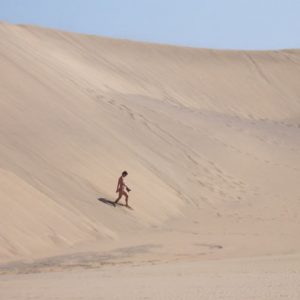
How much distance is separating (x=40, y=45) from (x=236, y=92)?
34.7ft

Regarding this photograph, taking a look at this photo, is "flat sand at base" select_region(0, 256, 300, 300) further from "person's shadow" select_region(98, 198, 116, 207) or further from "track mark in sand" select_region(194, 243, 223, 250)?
"person's shadow" select_region(98, 198, 116, 207)

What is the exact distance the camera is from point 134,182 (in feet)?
58.5

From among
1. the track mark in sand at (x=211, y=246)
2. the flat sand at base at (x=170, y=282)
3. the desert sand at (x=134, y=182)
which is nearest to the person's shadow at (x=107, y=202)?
the desert sand at (x=134, y=182)

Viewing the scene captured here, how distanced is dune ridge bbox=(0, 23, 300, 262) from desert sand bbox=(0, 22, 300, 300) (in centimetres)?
5

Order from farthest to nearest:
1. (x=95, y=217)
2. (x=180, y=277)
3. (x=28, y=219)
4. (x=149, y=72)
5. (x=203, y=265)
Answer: (x=149, y=72) → (x=95, y=217) → (x=28, y=219) → (x=203, y=265) → (x=180, y=277)

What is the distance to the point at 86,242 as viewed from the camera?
531 inches

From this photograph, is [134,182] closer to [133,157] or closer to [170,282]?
[133,157]

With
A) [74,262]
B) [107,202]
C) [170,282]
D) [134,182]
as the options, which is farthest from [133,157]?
[170,282]

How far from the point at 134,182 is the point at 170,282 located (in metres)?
9.02


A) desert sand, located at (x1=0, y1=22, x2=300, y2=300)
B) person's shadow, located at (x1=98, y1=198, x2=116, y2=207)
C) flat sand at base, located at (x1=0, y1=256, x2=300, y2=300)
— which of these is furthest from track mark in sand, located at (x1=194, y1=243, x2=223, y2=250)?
person's shadow, located at (x1=98, y1=198, x2=116, y2=207)

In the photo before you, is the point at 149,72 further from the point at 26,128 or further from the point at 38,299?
the point at 38,299

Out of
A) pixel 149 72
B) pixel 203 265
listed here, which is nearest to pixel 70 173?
pixel 203 265

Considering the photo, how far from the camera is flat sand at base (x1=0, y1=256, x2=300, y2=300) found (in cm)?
792

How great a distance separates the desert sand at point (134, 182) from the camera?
9625mm
